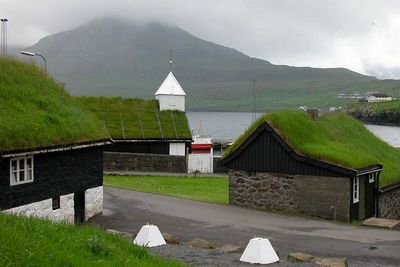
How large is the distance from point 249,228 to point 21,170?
8.43 m

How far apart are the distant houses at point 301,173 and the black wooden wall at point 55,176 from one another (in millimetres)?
7437

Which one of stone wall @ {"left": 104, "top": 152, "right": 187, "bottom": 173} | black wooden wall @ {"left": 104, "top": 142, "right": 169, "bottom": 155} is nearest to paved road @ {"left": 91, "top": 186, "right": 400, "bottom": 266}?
stone wall @ {"left": 104, "top": 152, "right": 187, "bottom": 173}

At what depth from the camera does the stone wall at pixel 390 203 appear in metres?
28.9

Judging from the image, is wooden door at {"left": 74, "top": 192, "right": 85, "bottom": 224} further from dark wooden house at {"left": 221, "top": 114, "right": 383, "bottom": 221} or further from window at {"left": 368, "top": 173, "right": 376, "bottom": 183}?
window at {"left": 368, "top": 173, "right": 376, "bottom": 183}

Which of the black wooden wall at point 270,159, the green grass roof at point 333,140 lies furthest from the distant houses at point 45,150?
the green grass roof at point 333,140

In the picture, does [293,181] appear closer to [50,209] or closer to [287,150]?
[287,150]

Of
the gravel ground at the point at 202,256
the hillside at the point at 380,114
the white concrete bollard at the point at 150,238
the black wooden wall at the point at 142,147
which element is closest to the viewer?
the gravel ground at the point at 202,256

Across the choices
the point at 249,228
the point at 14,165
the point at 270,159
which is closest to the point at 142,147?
the point at 270,159

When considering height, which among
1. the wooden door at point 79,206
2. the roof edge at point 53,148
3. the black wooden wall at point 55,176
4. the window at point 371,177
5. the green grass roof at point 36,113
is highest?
the green grass roof at point 36,113

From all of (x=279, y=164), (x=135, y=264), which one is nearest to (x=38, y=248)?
(x=135, y=264)

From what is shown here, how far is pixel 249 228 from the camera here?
2197 centimetres

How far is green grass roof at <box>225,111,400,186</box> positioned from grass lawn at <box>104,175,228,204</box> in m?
4.47

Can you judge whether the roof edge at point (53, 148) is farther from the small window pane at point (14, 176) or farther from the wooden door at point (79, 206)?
the wooden door at point (79, 206)

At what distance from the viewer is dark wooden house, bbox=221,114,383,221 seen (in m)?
25.1
